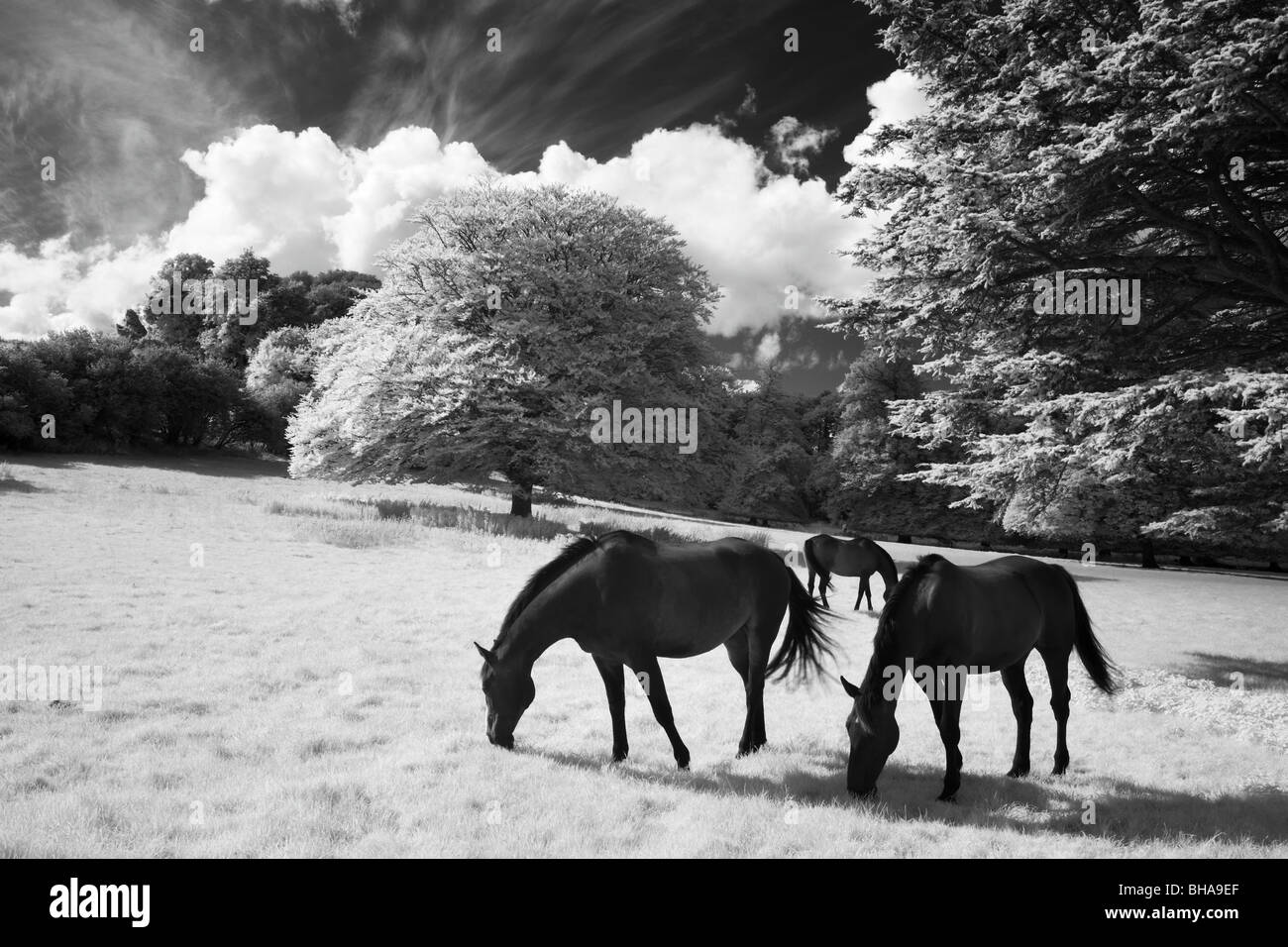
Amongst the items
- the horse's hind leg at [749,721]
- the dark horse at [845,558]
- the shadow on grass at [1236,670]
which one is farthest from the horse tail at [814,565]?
the horse's hind leg at [749,721]

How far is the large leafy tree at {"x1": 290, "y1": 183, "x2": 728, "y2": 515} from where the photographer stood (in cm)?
2188

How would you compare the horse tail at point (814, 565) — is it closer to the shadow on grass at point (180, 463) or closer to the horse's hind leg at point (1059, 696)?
the horse's hind leg at point (1059, 696)

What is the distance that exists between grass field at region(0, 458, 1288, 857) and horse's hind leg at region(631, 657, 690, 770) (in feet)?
0.61

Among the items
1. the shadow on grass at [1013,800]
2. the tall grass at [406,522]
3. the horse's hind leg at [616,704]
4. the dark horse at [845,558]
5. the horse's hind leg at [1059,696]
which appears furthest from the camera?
the tall grass at [406,522]

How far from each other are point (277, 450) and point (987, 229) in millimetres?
44492

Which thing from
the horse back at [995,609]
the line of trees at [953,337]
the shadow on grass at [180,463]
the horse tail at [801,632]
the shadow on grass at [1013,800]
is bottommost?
the shadow on grass at [1013,800]

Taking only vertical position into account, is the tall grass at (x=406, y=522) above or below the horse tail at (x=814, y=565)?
above

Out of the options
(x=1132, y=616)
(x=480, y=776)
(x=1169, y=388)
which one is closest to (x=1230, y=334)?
(x=1169, y=388)

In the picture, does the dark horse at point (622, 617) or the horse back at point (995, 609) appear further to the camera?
the dark horse at point (622, 617)

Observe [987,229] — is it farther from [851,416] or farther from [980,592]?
[851,416]

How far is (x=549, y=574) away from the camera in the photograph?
570 centimetres

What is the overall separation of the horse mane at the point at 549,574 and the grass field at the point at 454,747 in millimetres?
1145

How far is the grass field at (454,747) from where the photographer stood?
4.35 m

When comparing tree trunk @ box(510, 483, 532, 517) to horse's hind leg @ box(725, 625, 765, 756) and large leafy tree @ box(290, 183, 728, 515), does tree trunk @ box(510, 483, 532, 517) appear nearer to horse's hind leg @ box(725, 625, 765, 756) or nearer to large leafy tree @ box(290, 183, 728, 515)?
large leafy tree @ box(290, 183, 728, 515)
